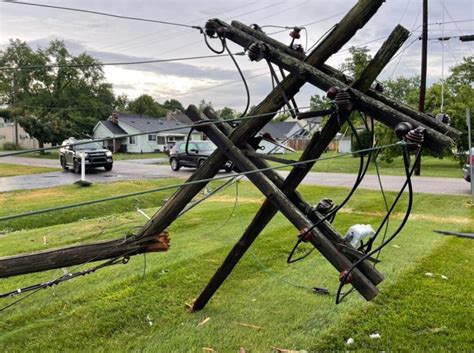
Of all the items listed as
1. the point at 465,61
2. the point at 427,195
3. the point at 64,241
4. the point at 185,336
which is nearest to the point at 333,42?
the point at 185,336

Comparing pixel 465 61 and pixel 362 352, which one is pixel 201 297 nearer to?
pixel 362 352

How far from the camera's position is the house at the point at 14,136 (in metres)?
55.1

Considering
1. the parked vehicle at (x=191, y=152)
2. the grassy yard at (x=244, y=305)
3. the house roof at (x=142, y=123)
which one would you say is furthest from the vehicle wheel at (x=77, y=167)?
the house roof at (x=142, y=123)

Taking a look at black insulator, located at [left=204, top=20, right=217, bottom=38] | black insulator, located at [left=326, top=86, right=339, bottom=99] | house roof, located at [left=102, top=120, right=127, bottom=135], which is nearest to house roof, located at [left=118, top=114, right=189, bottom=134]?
house roof, located at [left=102, top=120, right=127, bottom=135]

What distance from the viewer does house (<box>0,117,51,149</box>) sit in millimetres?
55116

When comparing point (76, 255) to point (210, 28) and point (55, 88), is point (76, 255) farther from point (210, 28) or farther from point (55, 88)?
point (55, 88)

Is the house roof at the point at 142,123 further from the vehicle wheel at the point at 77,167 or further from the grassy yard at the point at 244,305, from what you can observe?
the grassy yard at the point at 244,305

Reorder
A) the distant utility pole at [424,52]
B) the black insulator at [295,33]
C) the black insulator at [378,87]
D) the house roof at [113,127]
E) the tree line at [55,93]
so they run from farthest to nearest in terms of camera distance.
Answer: the house roof at [113,127], the tree line at [55,93], the distant utility pole at [424,52], the black insulator at [295,33], the black insulator at [378,87]

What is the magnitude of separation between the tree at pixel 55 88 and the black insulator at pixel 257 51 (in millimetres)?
46676

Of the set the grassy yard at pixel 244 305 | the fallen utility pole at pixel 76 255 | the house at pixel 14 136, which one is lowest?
the house at pixel 14 136

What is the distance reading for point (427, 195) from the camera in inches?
532

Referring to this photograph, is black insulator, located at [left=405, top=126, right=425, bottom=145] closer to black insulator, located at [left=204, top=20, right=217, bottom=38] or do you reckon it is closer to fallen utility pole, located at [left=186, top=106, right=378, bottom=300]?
fallen utility pole, located at [left=186, top=106, right=378, bottom=300]

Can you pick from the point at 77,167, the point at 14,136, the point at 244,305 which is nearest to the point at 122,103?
the point at 14,136

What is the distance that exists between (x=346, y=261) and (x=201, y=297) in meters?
1.75
